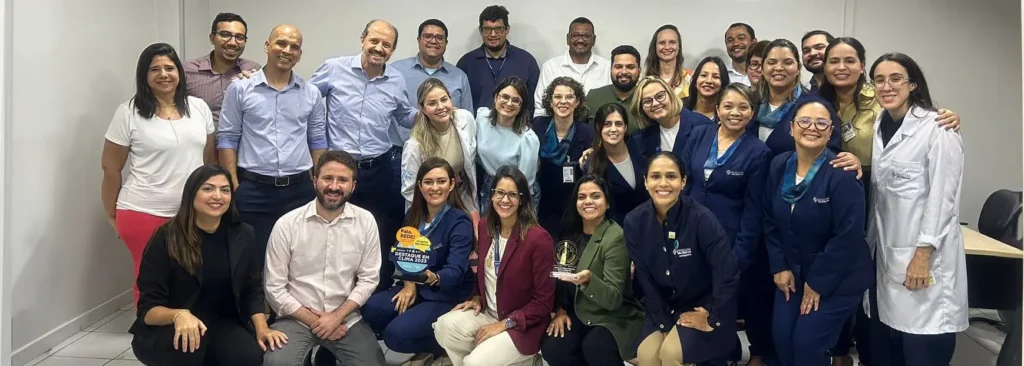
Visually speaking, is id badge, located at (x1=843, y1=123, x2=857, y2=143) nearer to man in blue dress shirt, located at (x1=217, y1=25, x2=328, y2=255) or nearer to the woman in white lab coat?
the woman in white lab coat

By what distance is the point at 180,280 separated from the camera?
2.93m

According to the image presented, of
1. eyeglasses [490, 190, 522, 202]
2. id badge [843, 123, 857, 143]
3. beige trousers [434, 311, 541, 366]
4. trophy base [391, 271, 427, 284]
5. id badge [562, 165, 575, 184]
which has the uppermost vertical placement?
id badge [843, 123, 857, 143]

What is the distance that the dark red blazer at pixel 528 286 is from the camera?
10.3 feet

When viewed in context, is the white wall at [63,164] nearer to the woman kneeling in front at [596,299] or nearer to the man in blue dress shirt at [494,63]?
the man in blue dress shirt at [494,63]

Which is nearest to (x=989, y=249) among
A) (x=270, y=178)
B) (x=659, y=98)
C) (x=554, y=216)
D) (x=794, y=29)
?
(x=659, y=98)

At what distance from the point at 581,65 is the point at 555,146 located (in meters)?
1.19

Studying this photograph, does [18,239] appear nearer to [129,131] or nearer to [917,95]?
[129,131]

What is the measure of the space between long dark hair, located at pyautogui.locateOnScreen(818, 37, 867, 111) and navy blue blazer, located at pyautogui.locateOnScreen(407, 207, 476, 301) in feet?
5.59

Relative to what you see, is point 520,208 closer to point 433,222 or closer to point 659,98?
point 433,222

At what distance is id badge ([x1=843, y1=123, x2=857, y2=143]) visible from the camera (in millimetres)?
3221

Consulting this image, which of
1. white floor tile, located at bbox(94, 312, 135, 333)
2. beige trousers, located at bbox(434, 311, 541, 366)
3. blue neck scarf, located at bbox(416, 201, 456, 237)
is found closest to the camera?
beige trousers, located at bbox(434, 311, 541, 366)

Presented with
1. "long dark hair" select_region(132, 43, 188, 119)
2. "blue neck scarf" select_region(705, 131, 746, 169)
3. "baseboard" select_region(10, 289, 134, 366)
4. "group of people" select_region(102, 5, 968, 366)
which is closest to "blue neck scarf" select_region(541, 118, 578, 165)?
"group of people" select_region(102, 5, 968, 366)

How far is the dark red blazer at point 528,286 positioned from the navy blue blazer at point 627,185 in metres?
0.48

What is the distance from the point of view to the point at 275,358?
3.01 metres
